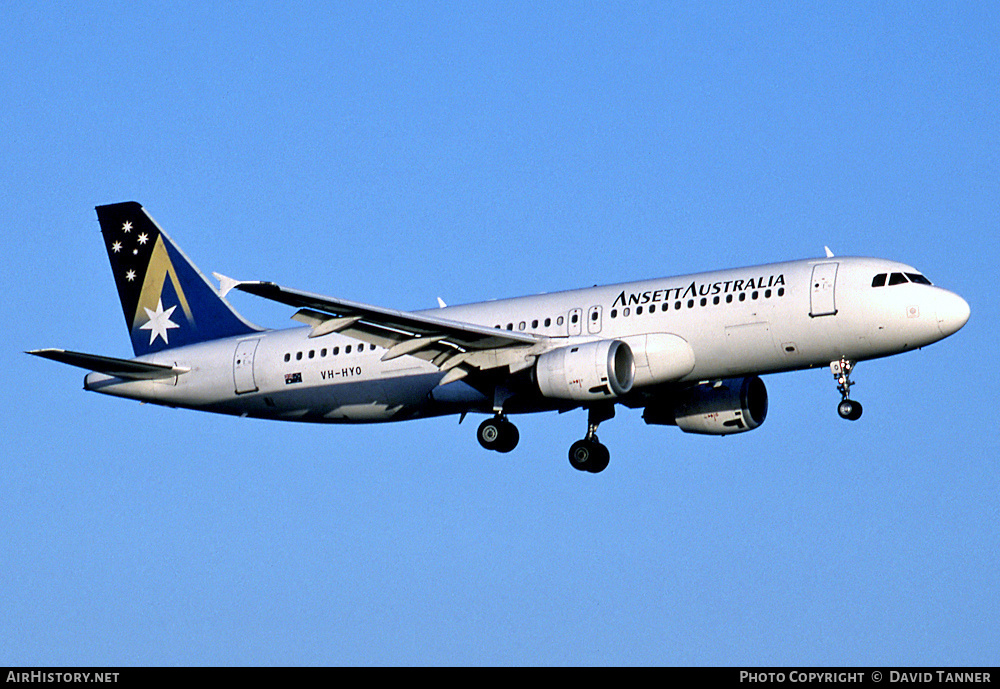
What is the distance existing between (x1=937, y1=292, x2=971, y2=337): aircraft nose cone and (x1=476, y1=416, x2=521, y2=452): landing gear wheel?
38.7ft

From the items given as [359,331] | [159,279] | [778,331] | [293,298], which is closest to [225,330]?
[159,279]

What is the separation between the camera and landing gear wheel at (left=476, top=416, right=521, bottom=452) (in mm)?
44000

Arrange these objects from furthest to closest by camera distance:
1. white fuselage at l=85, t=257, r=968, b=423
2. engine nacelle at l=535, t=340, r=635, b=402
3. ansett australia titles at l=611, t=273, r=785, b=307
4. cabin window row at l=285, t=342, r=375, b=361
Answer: cabin window row at l=285, t=342, r=375, b=361
ansett australia titles at l=611, t=273, r=785, b=307
engine nacelle at l=535, t=340, r=635, b=402
white fuselage at l=85, t=257, r=968, b=423

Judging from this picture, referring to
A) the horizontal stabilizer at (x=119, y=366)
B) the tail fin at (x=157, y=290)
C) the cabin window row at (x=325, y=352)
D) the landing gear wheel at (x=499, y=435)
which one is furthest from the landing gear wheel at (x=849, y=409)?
the horizontal stabilizer at (x=119, y=366)

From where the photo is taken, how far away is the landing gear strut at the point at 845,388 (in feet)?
135

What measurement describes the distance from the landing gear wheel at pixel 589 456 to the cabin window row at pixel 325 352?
6.62 m

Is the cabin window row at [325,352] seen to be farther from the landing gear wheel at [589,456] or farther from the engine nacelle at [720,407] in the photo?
the engine nacelle at [720,407]

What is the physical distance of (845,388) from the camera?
41.6 meters

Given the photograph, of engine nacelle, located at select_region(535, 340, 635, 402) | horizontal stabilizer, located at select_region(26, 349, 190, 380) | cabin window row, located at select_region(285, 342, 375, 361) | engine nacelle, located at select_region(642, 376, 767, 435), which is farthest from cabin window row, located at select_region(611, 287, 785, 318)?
horizontal stabilizer, located at select_region(26, 349, 190, 380)

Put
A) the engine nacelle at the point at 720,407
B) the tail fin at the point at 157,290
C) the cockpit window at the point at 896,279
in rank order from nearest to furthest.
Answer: the cockpit window at the point at 896,279, the engine nacelle at the point at 720,407, the tail fin at the point at 157,290

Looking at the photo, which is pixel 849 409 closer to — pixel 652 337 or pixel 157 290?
pixel 652 337

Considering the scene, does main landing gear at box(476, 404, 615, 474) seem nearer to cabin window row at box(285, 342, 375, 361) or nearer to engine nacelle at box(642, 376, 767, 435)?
engine nacelle at box(642, 376, 767, 435)

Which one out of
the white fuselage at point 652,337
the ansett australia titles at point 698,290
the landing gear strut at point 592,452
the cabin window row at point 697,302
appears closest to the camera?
the white fuselage at point 652,337
